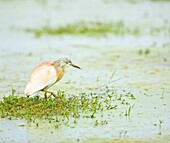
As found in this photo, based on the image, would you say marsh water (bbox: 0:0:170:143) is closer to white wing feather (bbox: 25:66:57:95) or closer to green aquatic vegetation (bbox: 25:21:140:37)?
green aquatic vegetation (bbox: 25:21:140:37)

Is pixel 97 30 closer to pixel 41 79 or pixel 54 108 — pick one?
pixel 41 79

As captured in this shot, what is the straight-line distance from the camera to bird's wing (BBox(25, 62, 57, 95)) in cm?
625

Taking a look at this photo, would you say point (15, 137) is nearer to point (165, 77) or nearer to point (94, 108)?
point (94, 108)

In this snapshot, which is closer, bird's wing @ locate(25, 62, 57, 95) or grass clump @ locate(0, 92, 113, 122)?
grass clump @ locate(0, 92, 113, 122)

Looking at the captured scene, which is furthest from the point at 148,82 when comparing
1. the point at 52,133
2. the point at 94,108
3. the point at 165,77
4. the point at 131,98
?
the point at 52,133

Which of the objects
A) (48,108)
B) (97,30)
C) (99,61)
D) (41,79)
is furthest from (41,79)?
(97,30)

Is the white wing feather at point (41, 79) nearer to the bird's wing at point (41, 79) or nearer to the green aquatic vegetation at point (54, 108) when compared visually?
the bird's wing at point (41, 79)

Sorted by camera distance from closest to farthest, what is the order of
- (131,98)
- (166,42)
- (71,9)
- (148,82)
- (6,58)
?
(131,98) < (148,82) < (6,58) < (166,42) < (71,9)

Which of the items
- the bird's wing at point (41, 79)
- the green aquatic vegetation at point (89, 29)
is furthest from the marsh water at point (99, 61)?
the bird's wing at point (41, 79)

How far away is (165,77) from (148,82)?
1.52ft

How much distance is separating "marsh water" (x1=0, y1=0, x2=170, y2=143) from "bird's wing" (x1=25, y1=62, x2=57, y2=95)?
0.66 m

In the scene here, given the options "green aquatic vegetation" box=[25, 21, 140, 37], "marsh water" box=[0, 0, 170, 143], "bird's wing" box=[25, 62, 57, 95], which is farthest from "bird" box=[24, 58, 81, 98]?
"green aquatic vegetation" box=[25, 21, 140, 37]

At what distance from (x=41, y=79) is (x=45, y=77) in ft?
0.16

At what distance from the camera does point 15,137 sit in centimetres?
516
